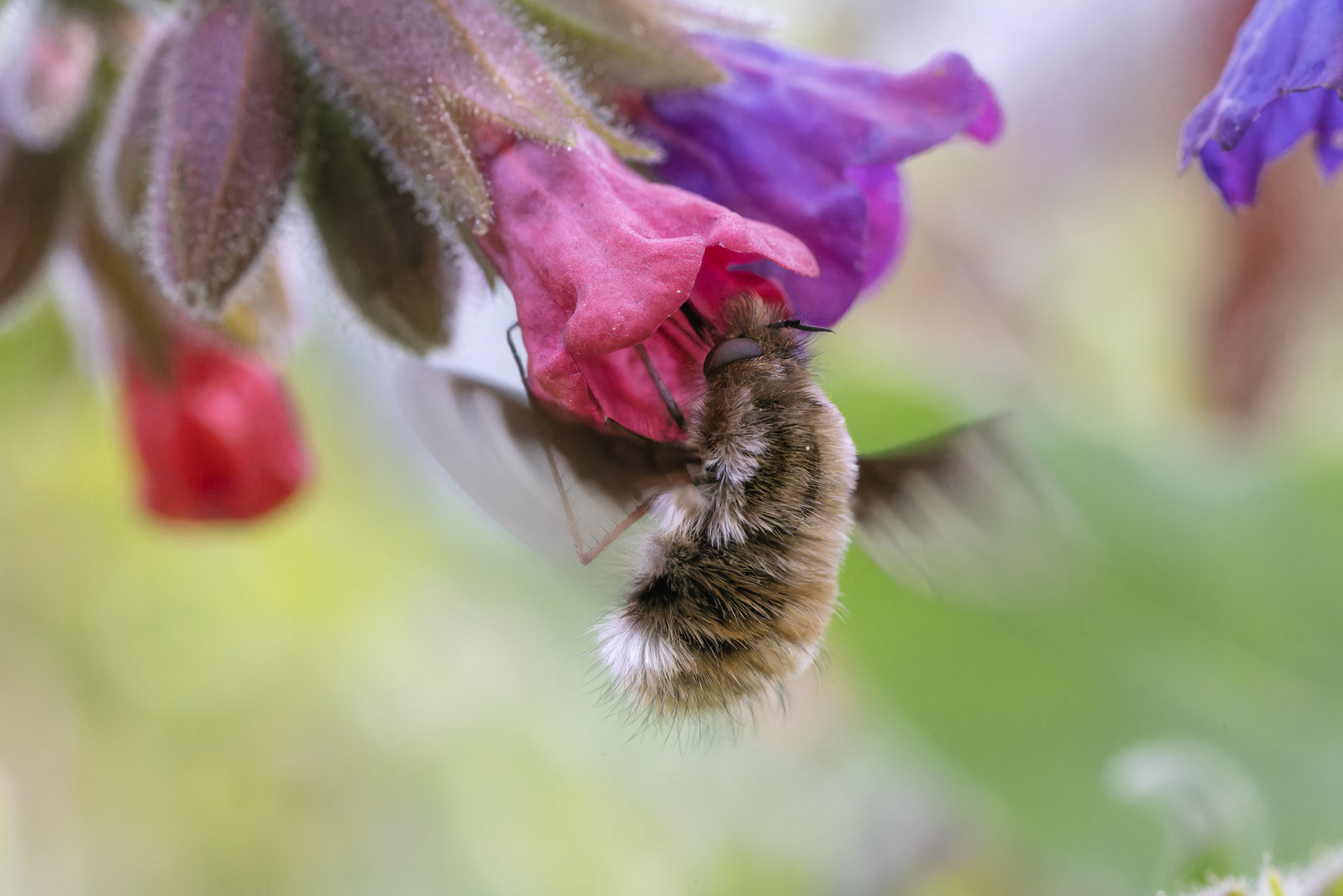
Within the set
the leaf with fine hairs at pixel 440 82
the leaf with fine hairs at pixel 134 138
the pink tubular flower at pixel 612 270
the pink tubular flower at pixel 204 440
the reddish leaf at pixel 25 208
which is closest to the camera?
the pink tubular flower at pixel 612 270

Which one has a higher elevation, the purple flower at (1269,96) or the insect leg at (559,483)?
the purple flower at (1269,96)

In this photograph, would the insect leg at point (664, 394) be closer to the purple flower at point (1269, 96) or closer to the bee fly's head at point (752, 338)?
the bee fly's head at point (752, 338)

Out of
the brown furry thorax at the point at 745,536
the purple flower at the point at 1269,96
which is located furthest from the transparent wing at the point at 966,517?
the purple flower at the point at 1269,96

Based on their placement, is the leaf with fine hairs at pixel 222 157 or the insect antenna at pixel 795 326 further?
the leaf with fine hairs at pixel 222 157

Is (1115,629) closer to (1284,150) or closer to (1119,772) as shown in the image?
(1119,772)

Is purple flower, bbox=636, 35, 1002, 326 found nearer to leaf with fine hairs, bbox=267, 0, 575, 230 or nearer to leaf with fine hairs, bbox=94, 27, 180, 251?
leaf with fine hairs, bbox=267, 0, 575, 230

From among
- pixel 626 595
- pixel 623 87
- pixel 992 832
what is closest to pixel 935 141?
pixel 623 87

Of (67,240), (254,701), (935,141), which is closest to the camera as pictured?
(935,141)

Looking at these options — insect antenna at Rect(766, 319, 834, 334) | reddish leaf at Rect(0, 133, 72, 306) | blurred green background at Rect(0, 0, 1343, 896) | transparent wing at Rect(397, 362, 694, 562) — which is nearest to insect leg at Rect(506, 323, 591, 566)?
transparent wing at Rect(397, 362, 694, 562)
